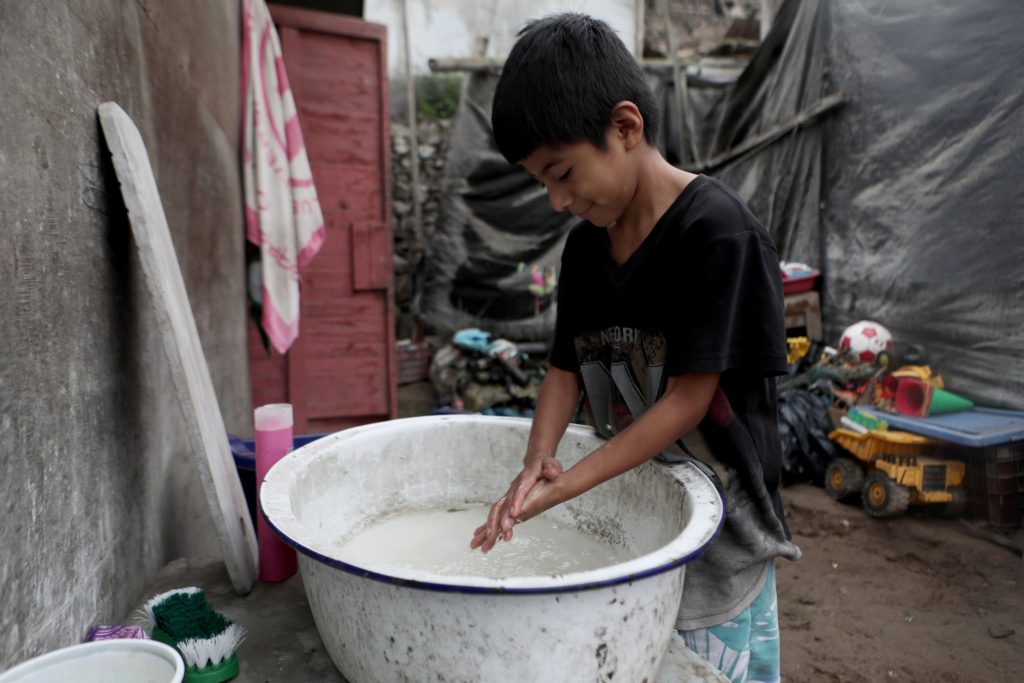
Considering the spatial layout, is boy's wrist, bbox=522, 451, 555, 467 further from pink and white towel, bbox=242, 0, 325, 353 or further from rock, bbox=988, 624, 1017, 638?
rock, bbox=988, 624, 1017, 638

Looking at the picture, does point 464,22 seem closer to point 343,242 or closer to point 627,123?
point 343,242

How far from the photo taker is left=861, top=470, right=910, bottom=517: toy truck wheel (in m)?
3.61

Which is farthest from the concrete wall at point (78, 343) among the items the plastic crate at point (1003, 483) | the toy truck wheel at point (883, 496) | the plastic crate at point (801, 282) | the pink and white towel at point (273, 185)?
the plastic crate at point (801, 282)

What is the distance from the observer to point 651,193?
3.73ft

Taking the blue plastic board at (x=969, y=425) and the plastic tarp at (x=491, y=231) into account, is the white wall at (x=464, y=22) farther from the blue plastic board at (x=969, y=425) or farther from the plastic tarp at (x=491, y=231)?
the blue plastic board at (x=969, y=425)

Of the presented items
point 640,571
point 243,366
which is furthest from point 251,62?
point 640,571

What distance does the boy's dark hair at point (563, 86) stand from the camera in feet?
3.40

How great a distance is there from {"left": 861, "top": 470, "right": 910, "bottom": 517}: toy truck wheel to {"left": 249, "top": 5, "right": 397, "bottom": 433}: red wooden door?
2869 millimetres

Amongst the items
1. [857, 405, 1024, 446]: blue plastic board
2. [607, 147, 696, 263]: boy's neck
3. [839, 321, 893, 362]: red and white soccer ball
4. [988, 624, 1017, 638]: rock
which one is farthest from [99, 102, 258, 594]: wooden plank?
[839, 321, 893, 362]: red and white soccer ball

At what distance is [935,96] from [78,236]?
4841 millimetres

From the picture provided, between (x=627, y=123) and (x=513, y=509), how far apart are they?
640 millimetres

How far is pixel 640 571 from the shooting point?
781 millimetres

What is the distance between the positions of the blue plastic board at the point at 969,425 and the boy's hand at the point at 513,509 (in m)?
3.09

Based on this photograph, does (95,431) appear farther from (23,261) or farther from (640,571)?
(640,571)
